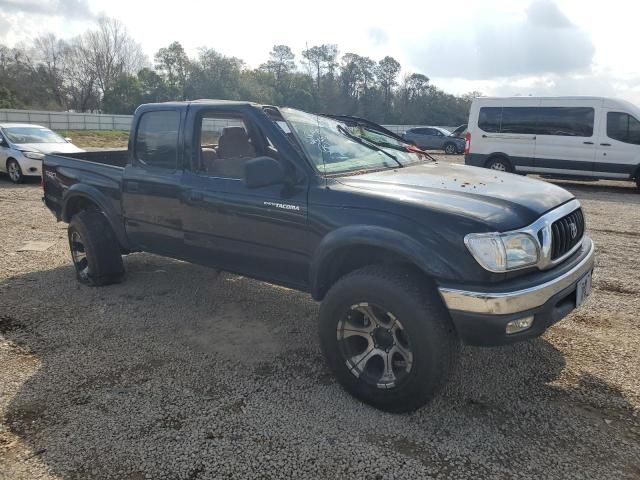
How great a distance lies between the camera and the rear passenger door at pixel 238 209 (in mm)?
3385

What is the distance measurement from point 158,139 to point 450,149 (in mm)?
23219

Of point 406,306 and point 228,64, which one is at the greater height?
point 228,64

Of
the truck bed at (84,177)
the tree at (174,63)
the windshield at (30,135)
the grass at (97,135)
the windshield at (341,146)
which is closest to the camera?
the windshield at (341,146)

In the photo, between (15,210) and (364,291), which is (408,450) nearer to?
(364,291)

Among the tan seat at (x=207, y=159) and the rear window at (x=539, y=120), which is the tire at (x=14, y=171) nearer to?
the tan seat at (x=207, y=159)

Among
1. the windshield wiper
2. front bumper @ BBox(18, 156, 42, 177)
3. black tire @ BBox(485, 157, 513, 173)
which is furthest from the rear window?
front bumper @ BBox(18, 156, 42, 177)

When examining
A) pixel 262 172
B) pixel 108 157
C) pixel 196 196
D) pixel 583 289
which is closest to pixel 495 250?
pixel 583 289

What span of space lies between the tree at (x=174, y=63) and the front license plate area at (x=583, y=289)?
58369mm

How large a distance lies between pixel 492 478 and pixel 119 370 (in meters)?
2.47

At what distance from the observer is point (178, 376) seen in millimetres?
3361

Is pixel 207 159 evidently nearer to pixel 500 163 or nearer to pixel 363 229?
pixel 363 229

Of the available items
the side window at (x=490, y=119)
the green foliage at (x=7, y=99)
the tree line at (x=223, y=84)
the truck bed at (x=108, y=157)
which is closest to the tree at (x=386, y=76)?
the tree line at (x=223, y=84)

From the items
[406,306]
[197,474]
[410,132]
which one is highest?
[410,132]

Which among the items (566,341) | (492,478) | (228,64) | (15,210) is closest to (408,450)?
(492,478)
